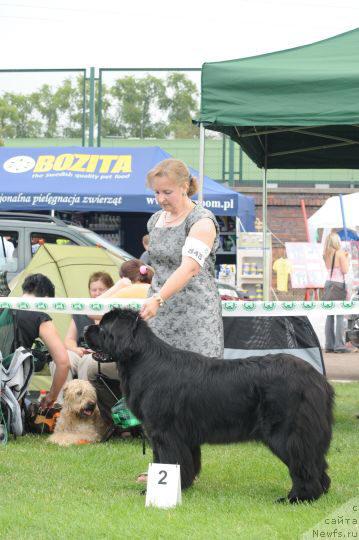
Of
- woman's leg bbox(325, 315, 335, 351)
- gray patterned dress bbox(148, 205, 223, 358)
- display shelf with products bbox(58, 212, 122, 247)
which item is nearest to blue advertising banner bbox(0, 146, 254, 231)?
display shelf with products bbox(58, 212, 122, 247)

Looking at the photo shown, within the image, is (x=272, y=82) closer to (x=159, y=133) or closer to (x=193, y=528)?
(x=193, y=528)

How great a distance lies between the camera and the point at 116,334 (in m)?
4.47

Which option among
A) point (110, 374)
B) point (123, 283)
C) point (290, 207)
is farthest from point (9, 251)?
point (290, 207)

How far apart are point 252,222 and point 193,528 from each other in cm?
1484

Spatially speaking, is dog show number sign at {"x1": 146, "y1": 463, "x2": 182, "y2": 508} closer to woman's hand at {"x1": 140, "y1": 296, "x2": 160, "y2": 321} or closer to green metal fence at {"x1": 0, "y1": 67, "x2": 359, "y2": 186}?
woman's hand at {"x1": 140, "y1": 296, "x2": 160, "y2": 321}

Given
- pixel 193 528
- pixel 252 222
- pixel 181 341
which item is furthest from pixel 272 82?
pixel 252 222

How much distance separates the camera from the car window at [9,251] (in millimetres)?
10953

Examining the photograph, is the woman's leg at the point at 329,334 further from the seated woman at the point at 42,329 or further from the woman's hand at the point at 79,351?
the seated woman at the point at 42,329

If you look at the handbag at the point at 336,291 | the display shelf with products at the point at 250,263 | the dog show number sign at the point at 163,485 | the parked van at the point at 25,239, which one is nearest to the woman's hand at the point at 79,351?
the dog show number sign at the point at 163,485

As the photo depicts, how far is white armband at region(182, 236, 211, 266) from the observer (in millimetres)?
4582

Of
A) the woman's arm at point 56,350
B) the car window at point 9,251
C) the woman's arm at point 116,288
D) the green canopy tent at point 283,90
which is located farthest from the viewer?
the car window at point 9,251

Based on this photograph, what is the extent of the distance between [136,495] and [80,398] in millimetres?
1702

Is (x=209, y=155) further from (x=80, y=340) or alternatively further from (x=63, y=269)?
(x=80, y=340)

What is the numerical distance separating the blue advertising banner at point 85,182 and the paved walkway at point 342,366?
422cm
